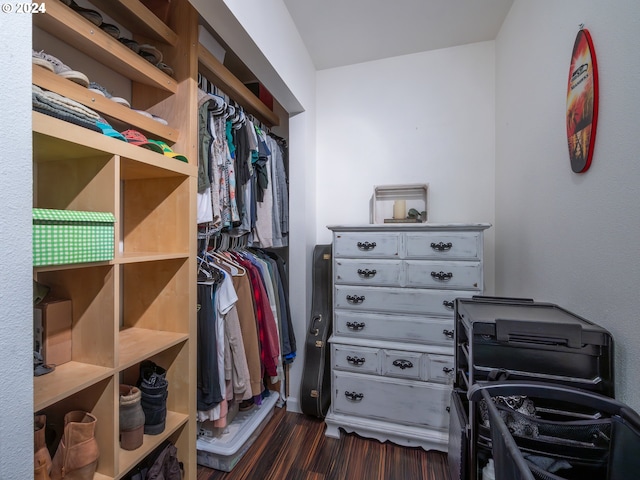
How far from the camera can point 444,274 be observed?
5.41ft

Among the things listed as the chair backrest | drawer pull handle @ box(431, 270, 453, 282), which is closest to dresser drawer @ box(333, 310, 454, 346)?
drawer pull handle @ box(431, 270, 453, 282)

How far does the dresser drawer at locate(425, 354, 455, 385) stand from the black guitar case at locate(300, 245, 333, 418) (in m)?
0.70

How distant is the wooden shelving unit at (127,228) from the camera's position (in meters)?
0.87

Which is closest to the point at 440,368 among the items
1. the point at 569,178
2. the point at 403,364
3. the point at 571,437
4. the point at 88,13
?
the point at 403,364

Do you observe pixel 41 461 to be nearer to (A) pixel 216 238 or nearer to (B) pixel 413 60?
(A) pixel 216 238

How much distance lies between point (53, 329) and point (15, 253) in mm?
467

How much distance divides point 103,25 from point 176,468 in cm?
172

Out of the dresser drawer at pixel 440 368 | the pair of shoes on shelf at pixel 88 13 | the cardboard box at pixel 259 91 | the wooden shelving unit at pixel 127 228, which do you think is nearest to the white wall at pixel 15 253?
the wooden shelving unit at pixel 127 228

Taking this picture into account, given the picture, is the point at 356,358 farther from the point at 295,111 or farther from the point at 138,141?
the point at 295,111

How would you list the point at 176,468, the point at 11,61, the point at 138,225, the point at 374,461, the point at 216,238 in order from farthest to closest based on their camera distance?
the point at 216,238 < the point at 374,461 < the point at 138,225 < the point at 176,468 < the point at 11,61

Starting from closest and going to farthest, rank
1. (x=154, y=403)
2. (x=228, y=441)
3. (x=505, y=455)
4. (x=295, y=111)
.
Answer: (x=505, y=455)
(x=154, y=403)
(x=228, y=441)
(x=295, y=111)

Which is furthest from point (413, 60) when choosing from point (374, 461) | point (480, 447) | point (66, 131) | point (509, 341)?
point (374, 461)

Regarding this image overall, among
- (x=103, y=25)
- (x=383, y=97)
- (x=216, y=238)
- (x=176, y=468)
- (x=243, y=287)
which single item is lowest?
(x=176, y=468)

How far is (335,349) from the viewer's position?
1.84 m
